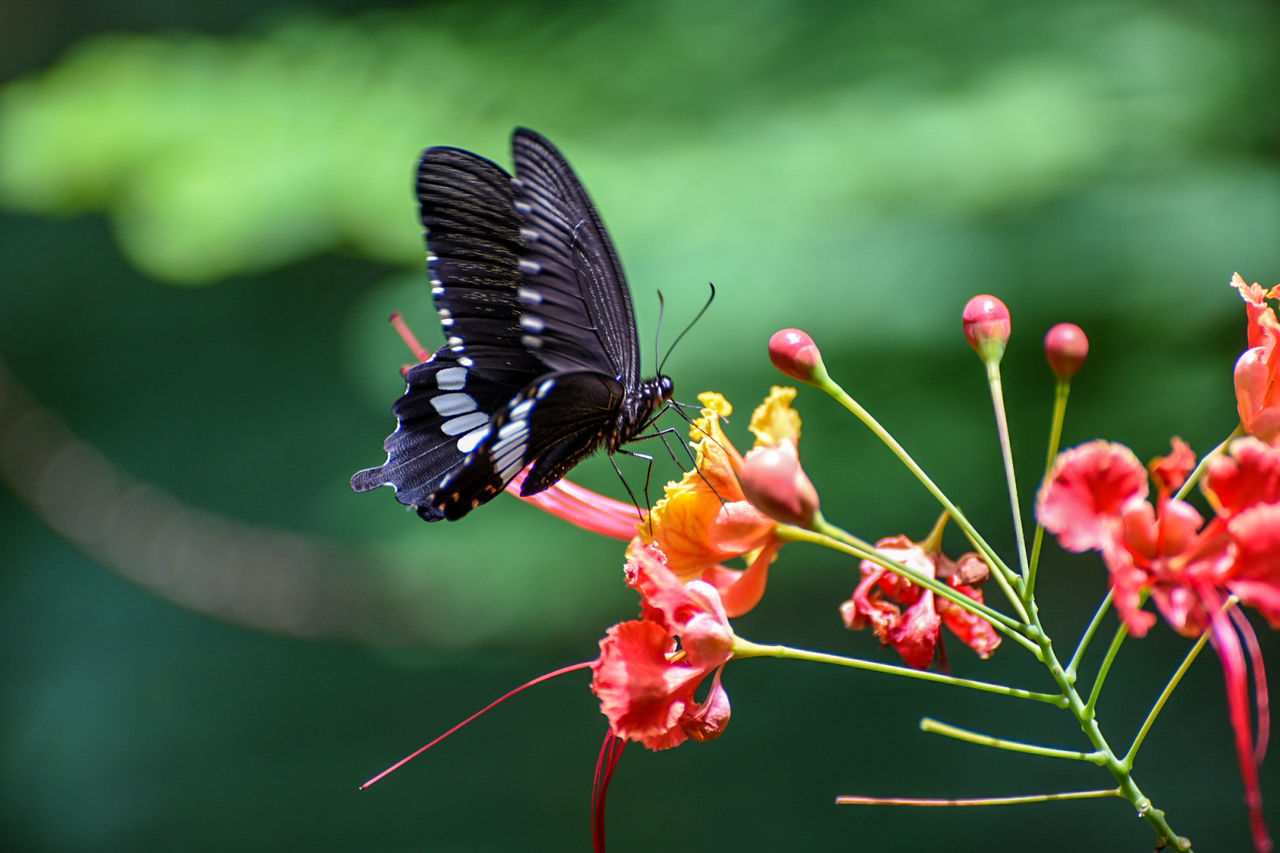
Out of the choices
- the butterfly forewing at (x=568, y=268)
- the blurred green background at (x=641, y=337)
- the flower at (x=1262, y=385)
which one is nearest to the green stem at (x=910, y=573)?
the flower at (x=1262, y=385)

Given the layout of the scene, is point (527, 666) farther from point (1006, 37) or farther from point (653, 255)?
point (1006, 37)

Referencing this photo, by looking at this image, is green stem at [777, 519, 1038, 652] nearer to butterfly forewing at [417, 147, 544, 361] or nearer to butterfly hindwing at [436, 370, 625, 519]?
butterfly hindwing at [436, 370, 625, 519]

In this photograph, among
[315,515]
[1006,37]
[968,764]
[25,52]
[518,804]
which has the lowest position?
[518,804]

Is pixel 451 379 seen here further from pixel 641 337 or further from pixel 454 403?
pixel 641 337

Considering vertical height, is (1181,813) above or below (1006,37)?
below

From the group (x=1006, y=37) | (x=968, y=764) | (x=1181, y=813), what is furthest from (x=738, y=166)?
(x=1181, y=813)

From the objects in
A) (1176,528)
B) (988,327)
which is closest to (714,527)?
(988,327)
